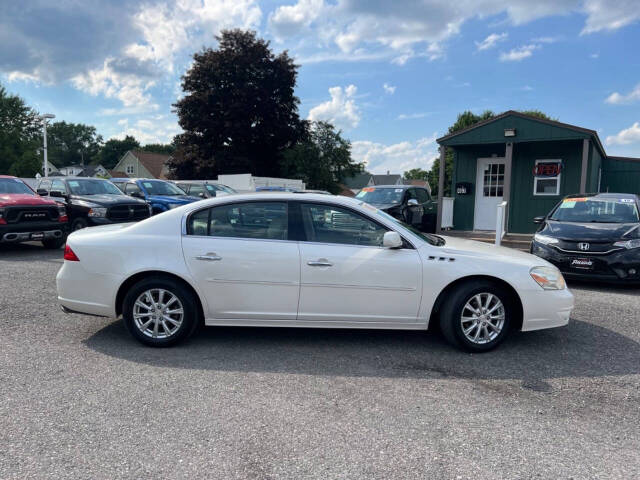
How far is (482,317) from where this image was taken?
459cm

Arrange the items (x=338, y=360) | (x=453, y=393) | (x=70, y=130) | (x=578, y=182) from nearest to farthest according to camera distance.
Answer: (x=453, y=393)
(x=338, y=360)
(x=578, y=182)
(x=70, y=130)

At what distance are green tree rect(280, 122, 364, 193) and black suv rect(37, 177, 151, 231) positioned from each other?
67.9ft

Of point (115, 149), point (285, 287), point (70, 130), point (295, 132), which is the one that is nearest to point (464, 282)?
point (285, 287)

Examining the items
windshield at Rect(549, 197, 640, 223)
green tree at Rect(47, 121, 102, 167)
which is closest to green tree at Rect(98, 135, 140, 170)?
green tree at Rect(47, 121, 102, 167)

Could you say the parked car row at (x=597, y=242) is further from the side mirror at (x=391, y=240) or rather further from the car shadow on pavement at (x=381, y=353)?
the side mirror at (x=391, y=240)

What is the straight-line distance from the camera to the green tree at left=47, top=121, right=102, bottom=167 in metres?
115

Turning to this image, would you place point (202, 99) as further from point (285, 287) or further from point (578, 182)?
point (285, 287)

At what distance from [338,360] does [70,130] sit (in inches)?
5157

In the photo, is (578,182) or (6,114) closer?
(578,182)

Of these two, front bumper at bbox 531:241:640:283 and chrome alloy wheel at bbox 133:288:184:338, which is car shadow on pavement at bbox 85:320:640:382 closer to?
chrome alloy wheel at bbox 133:288:184:338

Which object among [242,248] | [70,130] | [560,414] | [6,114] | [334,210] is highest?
[70,130]

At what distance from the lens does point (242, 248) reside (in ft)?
15.0

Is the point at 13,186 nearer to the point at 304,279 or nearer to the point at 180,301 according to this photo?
the point at 180,301

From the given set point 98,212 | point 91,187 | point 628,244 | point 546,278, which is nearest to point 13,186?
point 98,212
